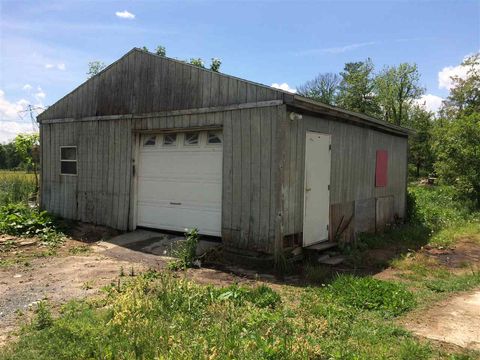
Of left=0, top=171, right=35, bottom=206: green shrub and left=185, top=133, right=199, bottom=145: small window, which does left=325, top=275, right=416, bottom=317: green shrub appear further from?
left=0, top=171, right=35, bottom=206: green shrub

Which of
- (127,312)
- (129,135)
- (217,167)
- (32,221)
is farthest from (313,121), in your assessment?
(32,221)

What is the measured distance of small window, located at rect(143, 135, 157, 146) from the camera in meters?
9.68

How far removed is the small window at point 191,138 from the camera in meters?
8.87

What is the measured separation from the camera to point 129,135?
9.81 m

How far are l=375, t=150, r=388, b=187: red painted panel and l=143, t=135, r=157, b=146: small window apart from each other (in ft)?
19.1

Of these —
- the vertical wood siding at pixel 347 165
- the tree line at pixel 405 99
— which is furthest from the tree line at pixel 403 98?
the vertical wood siding at pixel 347 165

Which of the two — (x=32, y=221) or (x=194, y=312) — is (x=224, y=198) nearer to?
(x=194, y=312)

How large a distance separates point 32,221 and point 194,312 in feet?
23.4

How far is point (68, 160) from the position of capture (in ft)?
36.9

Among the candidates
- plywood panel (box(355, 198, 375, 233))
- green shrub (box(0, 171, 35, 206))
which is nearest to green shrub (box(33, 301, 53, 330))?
plywood panel (box(355, 198, 375, 233))

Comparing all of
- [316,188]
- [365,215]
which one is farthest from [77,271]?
[365,215]

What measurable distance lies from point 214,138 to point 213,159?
0.43 m

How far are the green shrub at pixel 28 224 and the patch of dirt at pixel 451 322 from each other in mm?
7675

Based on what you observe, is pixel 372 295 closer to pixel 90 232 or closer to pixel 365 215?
pixel 365 215
